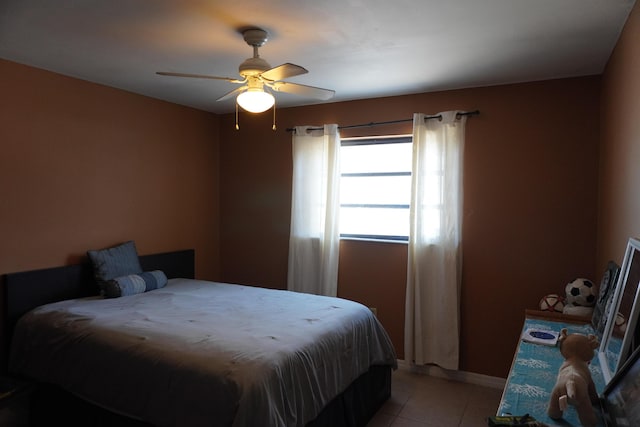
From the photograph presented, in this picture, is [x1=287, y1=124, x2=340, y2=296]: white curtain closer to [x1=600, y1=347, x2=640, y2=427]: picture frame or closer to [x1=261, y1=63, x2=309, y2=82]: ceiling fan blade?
[x1=261, y1=63, x2=309, y2=82]: ceiling fan blade

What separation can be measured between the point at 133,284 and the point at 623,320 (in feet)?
10.6

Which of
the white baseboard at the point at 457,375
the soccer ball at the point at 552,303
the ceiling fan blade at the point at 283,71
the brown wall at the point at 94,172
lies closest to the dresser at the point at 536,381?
the soccer ball at the point at 552,303

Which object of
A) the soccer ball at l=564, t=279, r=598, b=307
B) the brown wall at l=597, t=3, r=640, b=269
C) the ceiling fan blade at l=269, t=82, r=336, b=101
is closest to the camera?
the brown wall at l=597, t=3, r=640, b=269

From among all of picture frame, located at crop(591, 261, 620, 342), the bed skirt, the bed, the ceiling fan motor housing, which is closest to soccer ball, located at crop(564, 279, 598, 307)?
picture frame, located at crop(591, 261, 620, 342)

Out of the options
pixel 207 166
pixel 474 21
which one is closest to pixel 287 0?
pixel 474 21

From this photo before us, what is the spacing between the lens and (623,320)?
1.71 m

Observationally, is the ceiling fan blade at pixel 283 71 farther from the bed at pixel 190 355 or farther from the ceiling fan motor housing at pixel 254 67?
the bed at pixel 190 355

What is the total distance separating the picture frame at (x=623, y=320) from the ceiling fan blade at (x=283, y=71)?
5.77 ft

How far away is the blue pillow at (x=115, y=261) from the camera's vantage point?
3.37 meters

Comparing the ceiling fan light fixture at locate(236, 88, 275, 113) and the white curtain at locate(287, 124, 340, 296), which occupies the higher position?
the ceiling fan light fixture at locate(236, 88, 275, 113)

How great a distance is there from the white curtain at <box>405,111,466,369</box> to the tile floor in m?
0.18

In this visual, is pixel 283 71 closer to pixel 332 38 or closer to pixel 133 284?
pixel 332 38

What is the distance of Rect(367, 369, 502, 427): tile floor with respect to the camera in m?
2.96

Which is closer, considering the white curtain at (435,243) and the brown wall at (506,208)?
the brown wall at (506,208)
